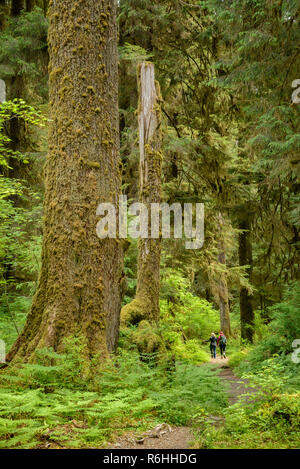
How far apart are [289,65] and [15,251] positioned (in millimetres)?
7422

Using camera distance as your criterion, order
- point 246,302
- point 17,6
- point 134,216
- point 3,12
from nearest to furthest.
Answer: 1. point 134,216
2. point 17,6
3. point 3,12
4. point 246,302

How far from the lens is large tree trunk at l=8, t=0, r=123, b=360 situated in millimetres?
5148

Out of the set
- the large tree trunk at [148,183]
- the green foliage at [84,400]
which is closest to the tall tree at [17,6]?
the large tree trunk at [148,183]

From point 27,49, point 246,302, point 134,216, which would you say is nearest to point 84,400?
point 134,216

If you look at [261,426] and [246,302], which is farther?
[246,302]

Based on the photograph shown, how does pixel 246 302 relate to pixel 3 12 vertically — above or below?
below

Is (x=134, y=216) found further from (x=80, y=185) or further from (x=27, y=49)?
(x=27, y=49)

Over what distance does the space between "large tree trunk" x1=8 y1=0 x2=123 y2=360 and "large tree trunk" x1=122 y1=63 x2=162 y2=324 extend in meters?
4.08

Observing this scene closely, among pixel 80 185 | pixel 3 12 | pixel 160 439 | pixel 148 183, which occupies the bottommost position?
pixel 160 439

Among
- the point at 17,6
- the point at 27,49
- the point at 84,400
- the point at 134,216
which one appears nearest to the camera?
the point at 84,400

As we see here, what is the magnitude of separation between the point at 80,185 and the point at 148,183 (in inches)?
204

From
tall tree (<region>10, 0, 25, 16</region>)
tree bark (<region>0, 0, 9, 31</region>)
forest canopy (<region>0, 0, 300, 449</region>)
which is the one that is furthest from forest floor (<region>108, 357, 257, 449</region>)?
tree bark (<region>0, 0, 9, 31</region>)

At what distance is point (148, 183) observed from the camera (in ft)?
34.1

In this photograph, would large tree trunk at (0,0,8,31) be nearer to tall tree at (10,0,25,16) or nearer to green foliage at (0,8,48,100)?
tall tree at (10,0,25,16)
